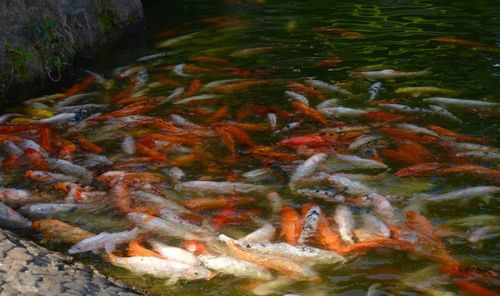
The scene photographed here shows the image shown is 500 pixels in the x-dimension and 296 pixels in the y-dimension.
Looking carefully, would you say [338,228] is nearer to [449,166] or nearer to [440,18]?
[449,166]

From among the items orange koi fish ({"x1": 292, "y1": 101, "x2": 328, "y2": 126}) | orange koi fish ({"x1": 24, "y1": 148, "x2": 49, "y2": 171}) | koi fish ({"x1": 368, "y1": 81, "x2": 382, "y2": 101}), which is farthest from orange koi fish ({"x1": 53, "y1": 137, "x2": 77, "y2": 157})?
koi fish ({"x1": 368, "y1": 81, "x2": 382, "y2": 101})

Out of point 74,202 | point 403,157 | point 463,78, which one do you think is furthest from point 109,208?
point 463,78

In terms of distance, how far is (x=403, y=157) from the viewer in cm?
638

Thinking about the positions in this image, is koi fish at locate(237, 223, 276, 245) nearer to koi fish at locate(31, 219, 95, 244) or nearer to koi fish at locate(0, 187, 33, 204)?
koi fish at locate(31, 219, 95, 244)

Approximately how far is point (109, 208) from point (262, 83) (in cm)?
331

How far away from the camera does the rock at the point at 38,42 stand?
27.5 ft

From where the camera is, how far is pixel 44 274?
14.4ft

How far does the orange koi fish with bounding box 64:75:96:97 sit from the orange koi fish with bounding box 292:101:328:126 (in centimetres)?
266

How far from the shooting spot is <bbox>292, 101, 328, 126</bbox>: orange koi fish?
731 cm

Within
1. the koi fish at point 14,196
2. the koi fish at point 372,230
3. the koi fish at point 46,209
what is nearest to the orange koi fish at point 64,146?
the koi fish at point 14,196

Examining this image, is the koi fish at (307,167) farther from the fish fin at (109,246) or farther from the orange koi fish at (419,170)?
the fish fin at (109,246)

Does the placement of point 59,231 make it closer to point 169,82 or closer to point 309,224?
point 309,224

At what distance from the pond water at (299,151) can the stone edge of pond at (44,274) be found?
0.23 metres

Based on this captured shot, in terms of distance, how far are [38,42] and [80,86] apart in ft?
2.25
